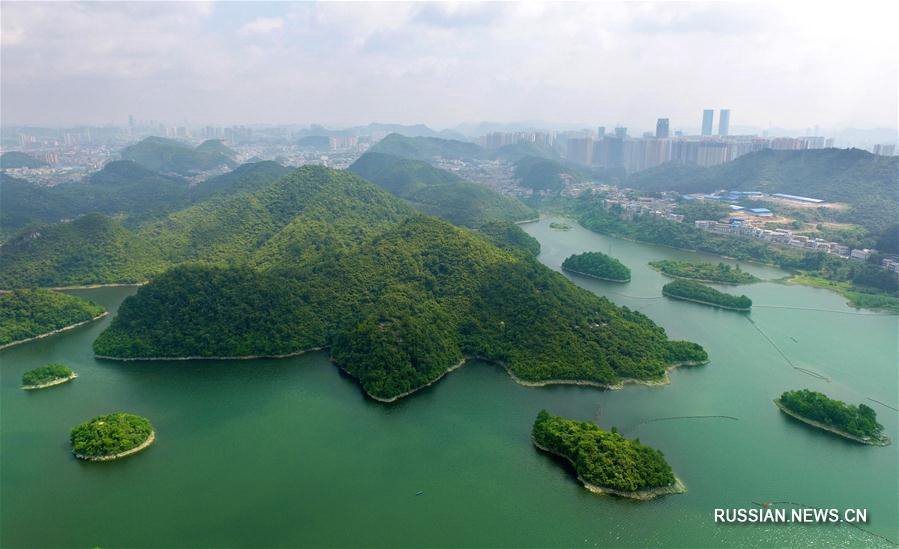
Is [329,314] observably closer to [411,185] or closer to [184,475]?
[184,475]

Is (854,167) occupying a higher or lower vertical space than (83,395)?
higher

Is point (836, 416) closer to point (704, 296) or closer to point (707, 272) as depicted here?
point (704, 296)

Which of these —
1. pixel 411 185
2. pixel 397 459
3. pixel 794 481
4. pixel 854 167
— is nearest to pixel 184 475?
pixel 397 459

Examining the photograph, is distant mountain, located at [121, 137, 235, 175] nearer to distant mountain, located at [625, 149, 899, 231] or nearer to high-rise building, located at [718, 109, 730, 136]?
distant mountain, located at [625, 149, 899, 231]

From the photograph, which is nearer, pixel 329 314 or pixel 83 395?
pixel 83 395

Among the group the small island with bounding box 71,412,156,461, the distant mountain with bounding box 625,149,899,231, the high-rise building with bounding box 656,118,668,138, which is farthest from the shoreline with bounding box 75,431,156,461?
the high-rise building with bounding box 656,118,668,138

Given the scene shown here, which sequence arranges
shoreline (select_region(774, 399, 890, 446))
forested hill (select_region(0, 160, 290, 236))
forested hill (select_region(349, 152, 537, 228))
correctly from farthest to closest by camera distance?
1. forested hill (select_region(349, 152, 537, 228))
2. forested hill (select_region(0, 160, 290, 236))
3. shoreline (select_region(774, 399, 890, 446))
